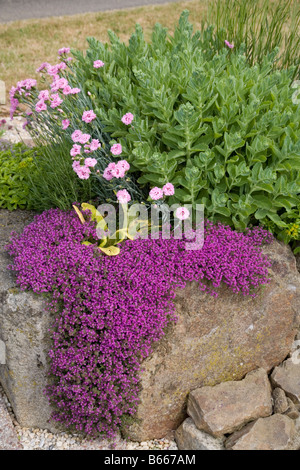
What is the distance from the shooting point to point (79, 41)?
831 cm

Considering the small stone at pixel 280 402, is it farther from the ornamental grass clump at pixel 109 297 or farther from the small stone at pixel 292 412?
the ornamental grass clump at pixel 109 297

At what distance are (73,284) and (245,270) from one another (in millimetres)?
1118

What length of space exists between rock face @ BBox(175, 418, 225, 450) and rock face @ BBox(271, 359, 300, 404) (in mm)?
603

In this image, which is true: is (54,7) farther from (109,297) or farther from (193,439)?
(193,439)

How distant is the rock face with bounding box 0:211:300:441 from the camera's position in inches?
123

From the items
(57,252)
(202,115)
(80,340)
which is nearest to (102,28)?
(202,115)

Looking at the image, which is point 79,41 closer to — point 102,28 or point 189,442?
point 102,28

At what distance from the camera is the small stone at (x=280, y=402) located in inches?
129

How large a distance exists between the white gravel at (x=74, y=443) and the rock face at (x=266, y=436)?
468 millimetres

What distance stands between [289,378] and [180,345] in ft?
2.90

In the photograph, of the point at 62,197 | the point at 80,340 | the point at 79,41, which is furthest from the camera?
the point at 79,41

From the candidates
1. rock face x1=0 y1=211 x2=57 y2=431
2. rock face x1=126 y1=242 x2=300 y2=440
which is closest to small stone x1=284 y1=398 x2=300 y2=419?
rock face x1=126 y1=242 x2=300 y2=440

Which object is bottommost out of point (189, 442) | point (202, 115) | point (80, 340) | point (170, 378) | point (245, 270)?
point (189, 442)

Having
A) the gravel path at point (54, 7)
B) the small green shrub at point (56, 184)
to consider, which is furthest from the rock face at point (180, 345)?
the gravel path at point (54, 7)
